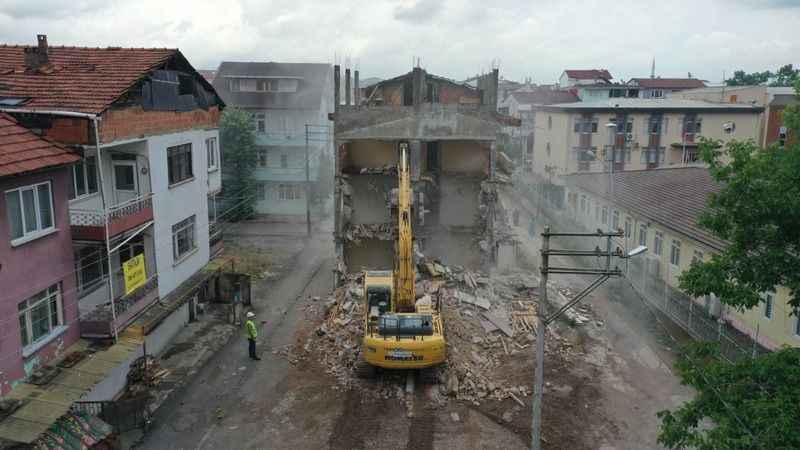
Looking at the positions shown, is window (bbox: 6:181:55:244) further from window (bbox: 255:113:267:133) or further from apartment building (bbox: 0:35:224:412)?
window (bbox: 255:113:267:133)

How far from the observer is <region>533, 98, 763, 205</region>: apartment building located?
4497cm

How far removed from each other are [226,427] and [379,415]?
4093 mm

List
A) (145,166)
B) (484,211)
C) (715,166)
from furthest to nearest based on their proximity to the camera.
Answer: (484,211)
(145,166)
(715,166)

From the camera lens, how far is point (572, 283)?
29797mm

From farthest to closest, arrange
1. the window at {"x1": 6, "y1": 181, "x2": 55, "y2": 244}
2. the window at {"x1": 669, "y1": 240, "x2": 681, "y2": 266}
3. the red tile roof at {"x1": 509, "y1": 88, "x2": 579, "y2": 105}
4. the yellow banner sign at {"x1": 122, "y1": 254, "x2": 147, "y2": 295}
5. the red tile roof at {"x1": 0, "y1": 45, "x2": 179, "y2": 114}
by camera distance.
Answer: the red tile roof at {"x1": 509, "y1": 88, "x2": 579, "y2": 105}
the window at {"x1": 669, "y1": 240, "x2": 681, "y2": 266}
the yellow banner sign at {"x1": 122, "y1": 254, "x2": 147, "y2": 295}
the red tile roof at {"x1": 0, "y1": 45, "x2": 179, "y2": 114}
the window at {"x1": 6, "y1": 181, "x2": 55, "y2": 244}

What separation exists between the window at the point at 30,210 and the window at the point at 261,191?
2788 centimetres

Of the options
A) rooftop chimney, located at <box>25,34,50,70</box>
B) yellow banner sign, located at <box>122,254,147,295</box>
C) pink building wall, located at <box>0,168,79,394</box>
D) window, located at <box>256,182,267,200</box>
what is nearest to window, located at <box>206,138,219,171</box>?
rooftop chimney, located at <box>25,34,50,70</box>

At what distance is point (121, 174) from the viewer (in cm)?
1919

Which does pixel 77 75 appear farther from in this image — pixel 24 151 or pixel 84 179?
pixel 24 151

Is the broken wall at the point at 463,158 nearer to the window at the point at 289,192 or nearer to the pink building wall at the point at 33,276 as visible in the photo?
the window at the point at 289,192

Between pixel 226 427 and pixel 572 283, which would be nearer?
pixel 226 427

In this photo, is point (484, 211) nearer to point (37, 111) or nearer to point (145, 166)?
point (145, 166)

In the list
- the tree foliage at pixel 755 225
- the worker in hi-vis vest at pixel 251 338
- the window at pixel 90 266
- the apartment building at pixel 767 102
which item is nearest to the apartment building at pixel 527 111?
the apartment building at pixel 767 102

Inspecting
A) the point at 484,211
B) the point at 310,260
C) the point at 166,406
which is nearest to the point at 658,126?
the point at 484,211
